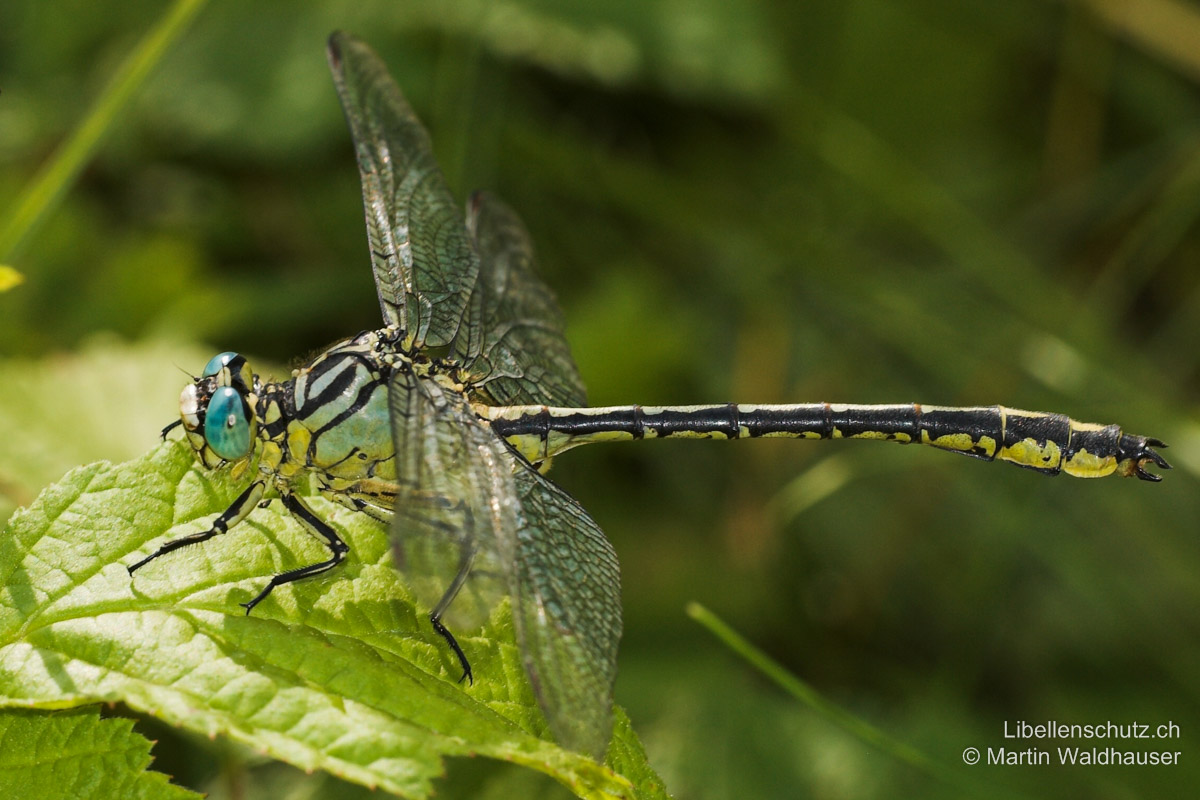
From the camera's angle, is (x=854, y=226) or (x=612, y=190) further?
(x=854, y=226)

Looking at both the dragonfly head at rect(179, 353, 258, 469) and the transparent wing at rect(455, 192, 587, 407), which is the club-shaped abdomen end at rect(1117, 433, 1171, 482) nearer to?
the transparent wing at rect(455, 192, 587, 407)

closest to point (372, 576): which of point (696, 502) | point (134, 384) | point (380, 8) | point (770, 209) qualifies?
point (134, 384)

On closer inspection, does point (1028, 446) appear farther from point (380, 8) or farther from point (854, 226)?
point (380, 8)

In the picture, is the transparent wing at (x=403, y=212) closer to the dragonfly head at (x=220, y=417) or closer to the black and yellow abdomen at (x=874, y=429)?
the black and yellow abdomen at (x=874, y=429)

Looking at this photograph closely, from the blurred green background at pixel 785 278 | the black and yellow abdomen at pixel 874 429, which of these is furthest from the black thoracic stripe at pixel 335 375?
the blurred green background at pixel 785 278

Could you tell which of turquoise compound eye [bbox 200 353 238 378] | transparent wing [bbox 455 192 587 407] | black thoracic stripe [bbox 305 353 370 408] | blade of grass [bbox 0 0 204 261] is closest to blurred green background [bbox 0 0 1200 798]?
blade of grass [bbox 0 0 204 261]

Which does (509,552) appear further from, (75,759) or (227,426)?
(75,759)
